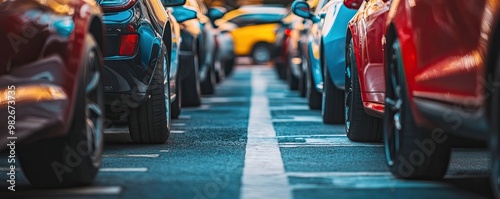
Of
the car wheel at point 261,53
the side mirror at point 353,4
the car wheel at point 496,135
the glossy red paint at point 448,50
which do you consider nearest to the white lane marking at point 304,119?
the side mirror at point 353,4

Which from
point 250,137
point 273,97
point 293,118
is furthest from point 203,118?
point 273,97

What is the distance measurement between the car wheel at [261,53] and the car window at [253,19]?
3.75 feet

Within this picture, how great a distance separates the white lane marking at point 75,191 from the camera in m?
6.52

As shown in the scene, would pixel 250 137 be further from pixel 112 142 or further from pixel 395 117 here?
pixel 395 117

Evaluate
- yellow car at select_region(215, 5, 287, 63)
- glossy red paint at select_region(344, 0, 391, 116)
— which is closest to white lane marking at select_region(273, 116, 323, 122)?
glossy red paint at select_region(344, 0, 391, 116)

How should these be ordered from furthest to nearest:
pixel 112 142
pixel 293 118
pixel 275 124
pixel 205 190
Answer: pixel 293 118 → pixel 275 124 → pixel 112 142 → pixel 205 190

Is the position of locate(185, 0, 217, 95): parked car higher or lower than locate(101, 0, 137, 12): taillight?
lower

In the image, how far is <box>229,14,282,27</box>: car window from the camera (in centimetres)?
3731

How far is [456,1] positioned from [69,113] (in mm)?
1900

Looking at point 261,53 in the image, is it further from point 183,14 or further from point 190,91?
point 183,14

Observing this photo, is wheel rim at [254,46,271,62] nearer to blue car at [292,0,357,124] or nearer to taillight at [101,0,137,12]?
blue car at [292,0,357,124]

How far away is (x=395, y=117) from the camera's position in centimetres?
723

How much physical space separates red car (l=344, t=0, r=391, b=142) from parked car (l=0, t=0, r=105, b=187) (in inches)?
85.0

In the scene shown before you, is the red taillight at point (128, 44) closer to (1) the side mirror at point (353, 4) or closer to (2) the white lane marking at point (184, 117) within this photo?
(1) the side mirror at point (353, 4)
